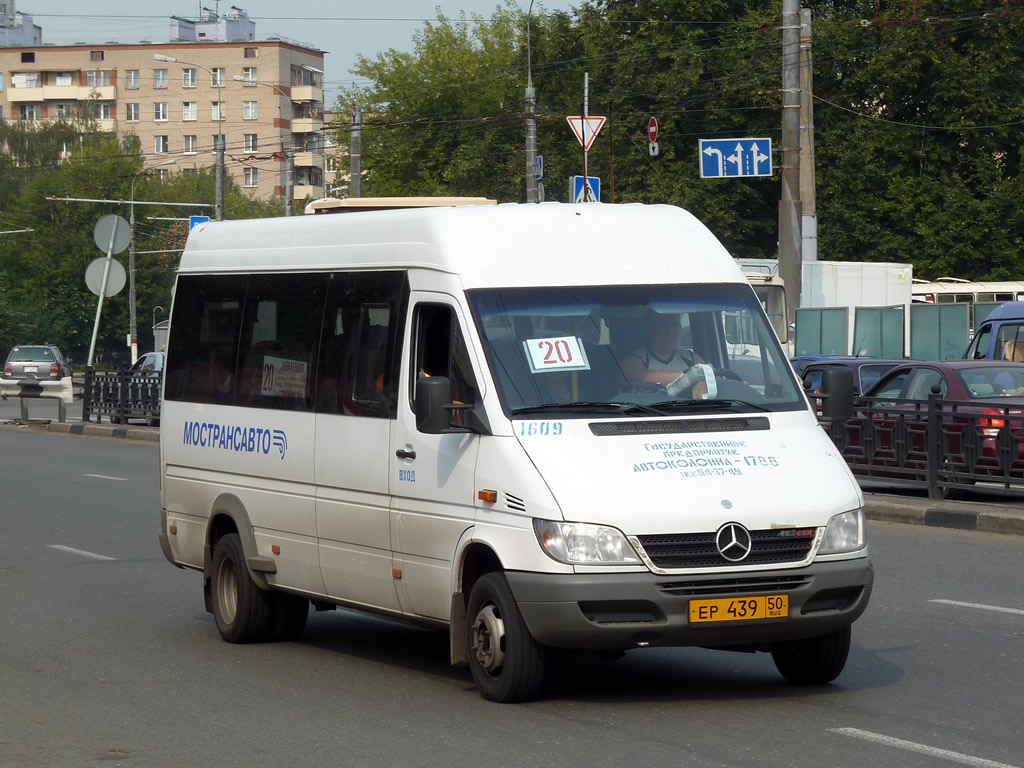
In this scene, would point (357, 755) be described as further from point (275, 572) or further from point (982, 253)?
point (982, 253)

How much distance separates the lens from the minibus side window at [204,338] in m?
10.0

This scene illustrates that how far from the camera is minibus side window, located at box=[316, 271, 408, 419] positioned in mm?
8359

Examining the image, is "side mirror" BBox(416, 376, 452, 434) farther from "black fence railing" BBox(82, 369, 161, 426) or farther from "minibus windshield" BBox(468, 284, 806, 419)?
"black fence railing" BBox(82, 369, 161, 426)

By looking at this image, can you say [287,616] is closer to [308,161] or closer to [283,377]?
[283,377]

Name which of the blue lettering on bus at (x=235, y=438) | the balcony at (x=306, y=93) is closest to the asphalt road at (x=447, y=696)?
the blue lettering on bus at (x=235, y=438)

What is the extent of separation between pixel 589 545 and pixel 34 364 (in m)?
51.9

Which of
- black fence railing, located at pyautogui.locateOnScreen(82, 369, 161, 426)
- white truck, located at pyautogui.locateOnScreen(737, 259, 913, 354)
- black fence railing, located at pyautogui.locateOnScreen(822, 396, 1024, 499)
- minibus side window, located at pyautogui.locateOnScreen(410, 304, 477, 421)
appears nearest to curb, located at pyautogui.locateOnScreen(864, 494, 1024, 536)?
black fence railing, located at pyautogui.locateOnScreen(822, 396, 1024, 499)

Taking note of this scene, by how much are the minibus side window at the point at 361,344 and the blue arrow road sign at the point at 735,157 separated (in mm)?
20268

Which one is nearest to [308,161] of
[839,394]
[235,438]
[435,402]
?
[235,438]

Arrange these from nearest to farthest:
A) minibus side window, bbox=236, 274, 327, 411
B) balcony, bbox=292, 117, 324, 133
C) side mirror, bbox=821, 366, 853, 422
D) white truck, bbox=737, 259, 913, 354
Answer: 1. side mirror, bbox=821, 366, 853, 422
2. minibus side window, bbox=236, 274, 327, 411
3. white truck, bbox=737, 259, 913, 354
4. balcony, bbox=292, 117, 324, 133

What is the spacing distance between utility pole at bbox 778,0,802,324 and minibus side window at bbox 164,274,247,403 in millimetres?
18110

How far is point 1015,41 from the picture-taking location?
4884cm

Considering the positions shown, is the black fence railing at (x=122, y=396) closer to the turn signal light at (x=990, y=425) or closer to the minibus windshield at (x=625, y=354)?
the turn signal light at (x=990, y=425)

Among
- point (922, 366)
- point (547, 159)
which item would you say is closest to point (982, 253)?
point (547, 159)
